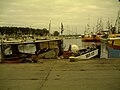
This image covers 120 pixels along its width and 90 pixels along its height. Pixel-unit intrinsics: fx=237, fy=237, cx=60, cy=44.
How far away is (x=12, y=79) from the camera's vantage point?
532 centimetres

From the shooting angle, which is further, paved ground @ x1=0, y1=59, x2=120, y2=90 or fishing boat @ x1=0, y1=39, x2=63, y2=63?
fishing boat @ x1=0, y1=39, x2=63, y2=63

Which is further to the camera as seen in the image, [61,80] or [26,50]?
[26,50]

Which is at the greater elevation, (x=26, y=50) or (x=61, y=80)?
(x=61, y=80)

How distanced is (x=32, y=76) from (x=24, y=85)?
0.94 meters

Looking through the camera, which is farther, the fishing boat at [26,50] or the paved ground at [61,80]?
the fishing boat at [26,50]

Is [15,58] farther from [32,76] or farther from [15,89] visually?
[15,89]

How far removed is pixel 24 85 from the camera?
4730 mm

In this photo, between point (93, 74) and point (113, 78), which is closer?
point (113, 78)

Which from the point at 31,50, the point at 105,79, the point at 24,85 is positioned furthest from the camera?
the point at 31,50

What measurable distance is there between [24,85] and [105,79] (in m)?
1.72

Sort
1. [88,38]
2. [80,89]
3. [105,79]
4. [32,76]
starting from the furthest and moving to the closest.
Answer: [88,38], [32,76], [105,79], [80,89]

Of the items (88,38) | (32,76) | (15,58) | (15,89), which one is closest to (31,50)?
(15,58)

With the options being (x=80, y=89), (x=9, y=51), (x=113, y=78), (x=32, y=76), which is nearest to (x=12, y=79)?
(x=32, y=76)

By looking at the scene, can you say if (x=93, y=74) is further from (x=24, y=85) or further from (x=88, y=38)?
(x=88, y=38)
